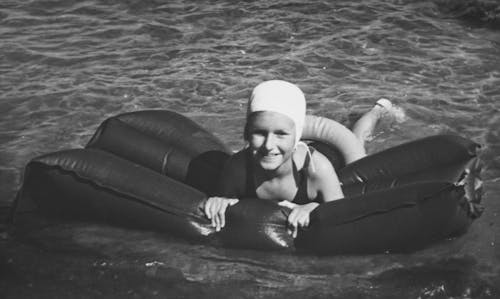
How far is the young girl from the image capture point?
4.50 metres

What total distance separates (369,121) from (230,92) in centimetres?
204

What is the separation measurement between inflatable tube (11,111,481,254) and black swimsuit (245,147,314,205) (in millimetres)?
180

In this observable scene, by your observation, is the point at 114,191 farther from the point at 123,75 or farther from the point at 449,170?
the point at 123,75

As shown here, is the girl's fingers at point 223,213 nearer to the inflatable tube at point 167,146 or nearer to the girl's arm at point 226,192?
the girl's arm at point 226,192

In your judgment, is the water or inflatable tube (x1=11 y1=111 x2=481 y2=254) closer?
inflatable tube (x1=11 y1=111 x2=481 y2=254)

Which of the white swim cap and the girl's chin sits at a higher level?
the white swim cap

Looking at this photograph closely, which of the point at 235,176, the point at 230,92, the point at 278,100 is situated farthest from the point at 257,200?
the point at 230,92

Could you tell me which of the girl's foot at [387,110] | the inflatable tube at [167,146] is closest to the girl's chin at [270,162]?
the inflatable tube at [167,146]

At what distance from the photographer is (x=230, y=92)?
862 cm

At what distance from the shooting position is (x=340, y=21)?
429 inches

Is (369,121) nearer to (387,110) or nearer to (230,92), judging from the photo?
(387,110)

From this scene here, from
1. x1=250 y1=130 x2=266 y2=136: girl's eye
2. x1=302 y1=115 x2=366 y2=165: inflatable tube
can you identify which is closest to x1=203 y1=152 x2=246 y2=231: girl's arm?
x1=250 y1=130 x2=266 y2=136: girl's eye

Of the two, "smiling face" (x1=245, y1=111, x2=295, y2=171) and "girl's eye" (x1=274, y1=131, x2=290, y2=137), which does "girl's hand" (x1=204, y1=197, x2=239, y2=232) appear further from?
"girl's eye" (x1=274, y1=131, x2=290, y2=137)

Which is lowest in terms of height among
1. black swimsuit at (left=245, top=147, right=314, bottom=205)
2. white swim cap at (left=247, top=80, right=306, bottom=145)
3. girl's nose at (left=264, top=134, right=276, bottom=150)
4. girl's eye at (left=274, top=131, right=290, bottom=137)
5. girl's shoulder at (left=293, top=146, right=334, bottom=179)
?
black swimsuit at (left=245, top=147, right=314, bottom=205)
